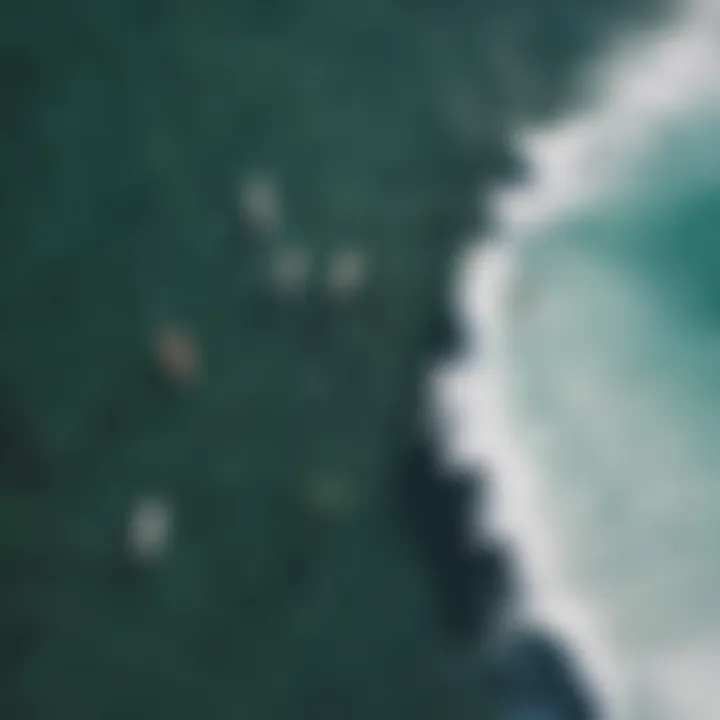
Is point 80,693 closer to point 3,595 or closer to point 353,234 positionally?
point 3,595

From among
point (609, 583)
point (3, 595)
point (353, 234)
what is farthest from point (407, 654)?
point (353, 234)

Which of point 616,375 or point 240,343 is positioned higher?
point 240,343

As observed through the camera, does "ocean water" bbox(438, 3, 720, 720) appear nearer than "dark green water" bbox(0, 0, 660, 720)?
No

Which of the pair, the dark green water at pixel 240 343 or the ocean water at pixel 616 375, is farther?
the ocean water at pixel 616 375
